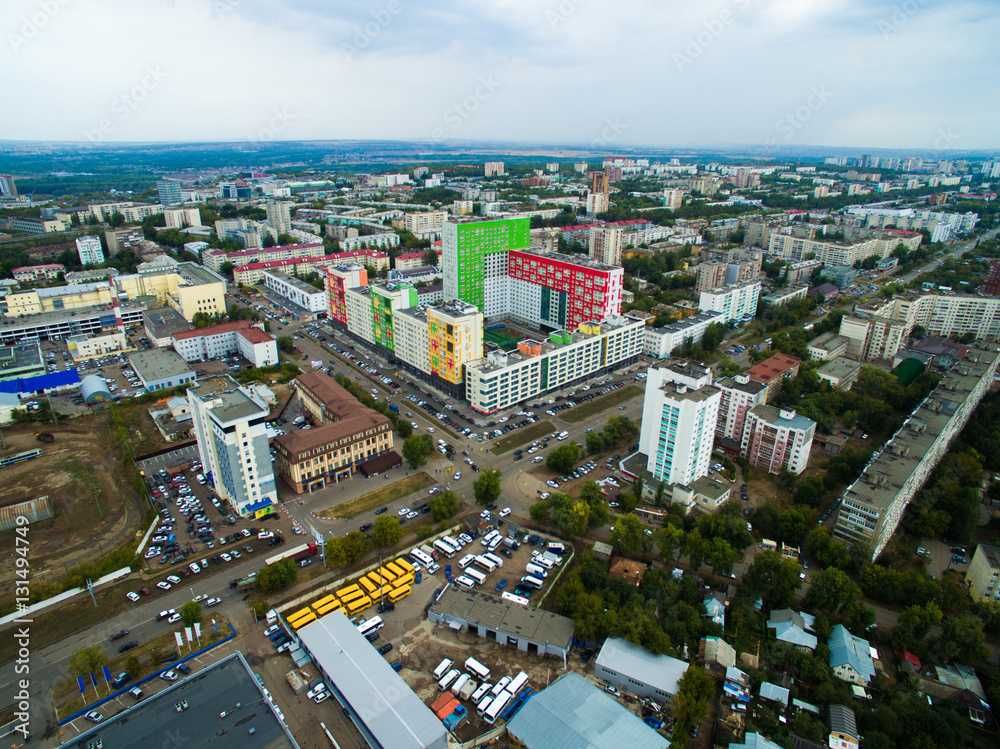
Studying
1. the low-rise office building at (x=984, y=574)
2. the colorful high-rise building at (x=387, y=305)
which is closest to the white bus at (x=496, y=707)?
the low-rise office building at (x=984, y=574)

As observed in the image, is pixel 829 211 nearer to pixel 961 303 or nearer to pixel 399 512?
pixel 961 303

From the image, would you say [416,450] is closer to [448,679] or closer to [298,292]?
[448,679]

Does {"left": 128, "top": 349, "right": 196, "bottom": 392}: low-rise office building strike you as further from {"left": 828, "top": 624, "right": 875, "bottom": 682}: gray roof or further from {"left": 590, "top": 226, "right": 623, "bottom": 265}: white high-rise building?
{"left": 590, "top": 226, "right": 623, "bottom": 265}: white high-rise building

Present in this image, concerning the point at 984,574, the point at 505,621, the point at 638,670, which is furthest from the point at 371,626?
the point at 984,574

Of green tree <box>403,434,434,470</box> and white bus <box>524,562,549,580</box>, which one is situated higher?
green tree <box>403,434,434,470</box>

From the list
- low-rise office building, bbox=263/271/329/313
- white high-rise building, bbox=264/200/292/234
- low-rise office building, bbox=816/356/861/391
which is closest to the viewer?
low-rise office building, bbox=816/356/861/391

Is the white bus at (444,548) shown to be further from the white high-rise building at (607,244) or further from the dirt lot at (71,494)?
the white high-rise building at (607,244)

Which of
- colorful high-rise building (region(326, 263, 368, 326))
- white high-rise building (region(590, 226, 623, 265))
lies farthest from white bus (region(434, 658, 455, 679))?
white high-rise building (region(590, 226, 623, 265))
